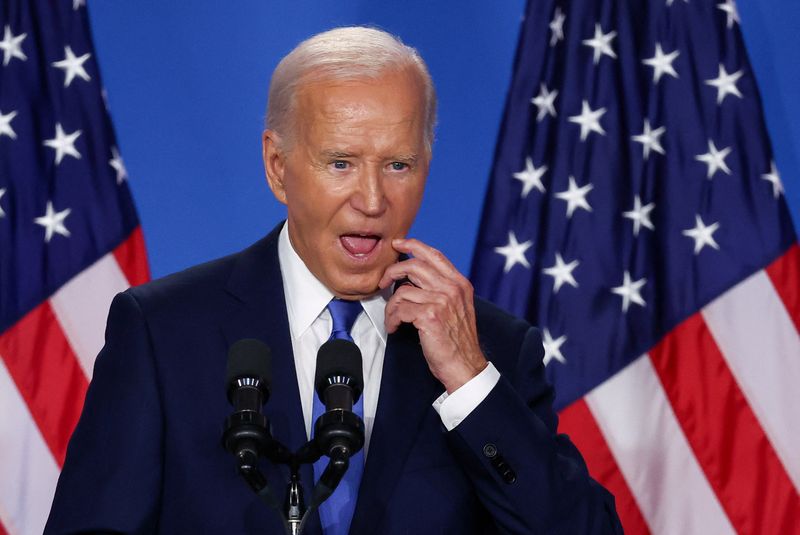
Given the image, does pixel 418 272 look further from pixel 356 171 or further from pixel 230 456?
pixel 230 456

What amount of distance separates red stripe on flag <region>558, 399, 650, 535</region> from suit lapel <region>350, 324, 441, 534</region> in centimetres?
135

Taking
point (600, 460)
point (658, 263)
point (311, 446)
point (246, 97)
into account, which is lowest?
point (311, 446)

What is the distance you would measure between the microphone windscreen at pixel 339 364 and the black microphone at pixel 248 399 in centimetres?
7

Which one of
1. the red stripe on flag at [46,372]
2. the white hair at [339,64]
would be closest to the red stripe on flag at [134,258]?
the red stripe on flag at [46,372]

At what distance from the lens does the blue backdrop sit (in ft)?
11.0

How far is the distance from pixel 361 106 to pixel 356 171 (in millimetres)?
105

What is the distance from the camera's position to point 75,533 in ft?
5.55

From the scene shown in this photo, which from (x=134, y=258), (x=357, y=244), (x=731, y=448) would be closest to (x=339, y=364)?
(x=357, y=244)

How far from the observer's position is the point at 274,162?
201 centimetres

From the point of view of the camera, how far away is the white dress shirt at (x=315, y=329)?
6.21 ft

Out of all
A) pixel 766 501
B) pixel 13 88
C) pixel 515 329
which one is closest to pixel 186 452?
pixel 515 329

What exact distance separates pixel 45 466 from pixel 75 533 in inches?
61.0

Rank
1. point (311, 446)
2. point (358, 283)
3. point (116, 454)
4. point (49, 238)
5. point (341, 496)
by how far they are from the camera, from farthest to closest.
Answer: point (49, 238) < point (358, 283) < point (341, 496) < point (116, 454) < point (311, 446)

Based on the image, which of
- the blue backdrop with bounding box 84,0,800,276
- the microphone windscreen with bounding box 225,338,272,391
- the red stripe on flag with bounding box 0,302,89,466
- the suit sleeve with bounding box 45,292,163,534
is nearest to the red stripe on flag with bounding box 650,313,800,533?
the blue backdrop with bounding box 84,0,800,276
